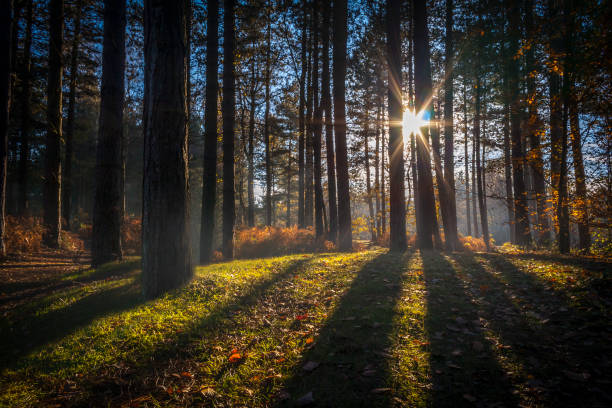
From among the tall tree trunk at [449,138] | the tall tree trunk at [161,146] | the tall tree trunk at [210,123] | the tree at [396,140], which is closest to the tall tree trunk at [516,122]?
the tall tree trunk at [449,138]

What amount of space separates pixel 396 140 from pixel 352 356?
25.7ft

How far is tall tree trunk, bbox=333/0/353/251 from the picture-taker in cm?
1110

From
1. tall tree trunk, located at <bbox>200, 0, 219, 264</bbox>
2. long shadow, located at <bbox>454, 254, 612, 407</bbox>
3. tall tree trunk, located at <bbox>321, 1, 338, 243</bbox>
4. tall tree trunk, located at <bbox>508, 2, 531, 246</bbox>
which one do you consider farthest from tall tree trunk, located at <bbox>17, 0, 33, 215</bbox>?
tall tree trunk, located at <bbox>508, 2, 531, 246</bbox>

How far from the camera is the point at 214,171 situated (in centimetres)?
958

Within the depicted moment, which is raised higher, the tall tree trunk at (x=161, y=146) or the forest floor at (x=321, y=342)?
the tall tree trunk at (x=161, y=146)

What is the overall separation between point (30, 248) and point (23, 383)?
1041 cm

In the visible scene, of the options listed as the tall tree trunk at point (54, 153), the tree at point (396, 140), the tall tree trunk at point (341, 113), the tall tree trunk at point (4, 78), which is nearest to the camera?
the tall tree trunk at point (4, 78)

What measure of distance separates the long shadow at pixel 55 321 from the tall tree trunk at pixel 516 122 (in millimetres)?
12472

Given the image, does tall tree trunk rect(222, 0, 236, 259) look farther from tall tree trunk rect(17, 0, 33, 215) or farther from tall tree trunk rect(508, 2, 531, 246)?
tall tree trunk rect(508, 2, 531, 246)

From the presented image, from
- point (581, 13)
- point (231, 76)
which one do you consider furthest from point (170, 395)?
point (581, 13)

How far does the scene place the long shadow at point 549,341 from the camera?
2.30 m

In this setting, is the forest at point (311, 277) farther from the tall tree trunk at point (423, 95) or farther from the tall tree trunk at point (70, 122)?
the tall tree trunk at point (70, 122)

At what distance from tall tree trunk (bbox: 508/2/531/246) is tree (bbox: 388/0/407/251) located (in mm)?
4253

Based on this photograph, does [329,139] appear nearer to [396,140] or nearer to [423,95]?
[396,140]
